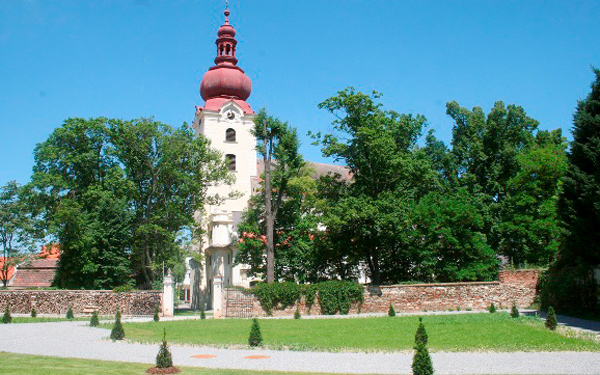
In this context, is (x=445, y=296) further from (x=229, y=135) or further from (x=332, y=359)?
(x=229, y=135)

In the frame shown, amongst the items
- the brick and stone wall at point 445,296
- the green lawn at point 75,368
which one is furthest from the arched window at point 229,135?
the green lawn at point 75,368

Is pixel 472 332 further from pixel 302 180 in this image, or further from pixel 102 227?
pixel 102 227

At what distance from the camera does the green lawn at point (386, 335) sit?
1536cm

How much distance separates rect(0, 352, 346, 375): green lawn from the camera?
1120 cm

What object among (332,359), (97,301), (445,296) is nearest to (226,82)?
(97,301)

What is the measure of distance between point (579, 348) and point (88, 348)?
14025 mm

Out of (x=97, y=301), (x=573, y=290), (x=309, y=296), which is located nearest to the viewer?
(x=573, y=290)

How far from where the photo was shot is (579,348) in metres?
14.3

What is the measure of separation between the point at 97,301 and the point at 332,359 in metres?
23.8

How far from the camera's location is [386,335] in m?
18.6

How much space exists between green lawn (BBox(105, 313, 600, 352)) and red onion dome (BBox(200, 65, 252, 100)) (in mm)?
31110

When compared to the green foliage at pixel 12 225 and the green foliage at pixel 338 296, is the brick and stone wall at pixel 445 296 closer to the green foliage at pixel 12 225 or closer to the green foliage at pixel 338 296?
the green foliage at pixel 338 296

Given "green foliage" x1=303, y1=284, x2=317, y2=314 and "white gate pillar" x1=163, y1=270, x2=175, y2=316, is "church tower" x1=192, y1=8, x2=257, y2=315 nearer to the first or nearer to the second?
"white gate pillar" x1=163, y1=270, x2=175, y2=316

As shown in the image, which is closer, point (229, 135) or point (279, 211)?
point (279, 211)
